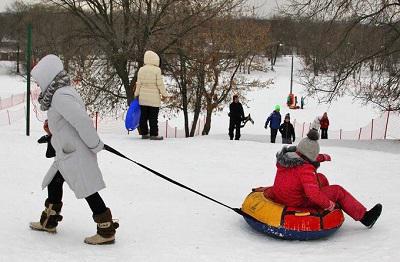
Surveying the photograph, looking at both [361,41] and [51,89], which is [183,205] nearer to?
[51,89]

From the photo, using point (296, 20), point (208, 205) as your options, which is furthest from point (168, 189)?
point (296, 20)

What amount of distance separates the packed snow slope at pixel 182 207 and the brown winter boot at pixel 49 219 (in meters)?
0.07

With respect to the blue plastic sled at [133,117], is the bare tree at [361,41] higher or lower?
higher

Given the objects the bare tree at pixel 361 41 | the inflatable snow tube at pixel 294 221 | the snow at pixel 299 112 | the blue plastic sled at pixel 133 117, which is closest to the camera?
the inflatable snow tube at pixel 294 221

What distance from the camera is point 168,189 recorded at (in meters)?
6.47

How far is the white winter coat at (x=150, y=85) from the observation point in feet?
32.1

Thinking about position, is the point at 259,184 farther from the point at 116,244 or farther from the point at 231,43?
the point at 231,43

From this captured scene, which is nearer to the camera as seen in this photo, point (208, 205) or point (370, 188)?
point (208, 205)

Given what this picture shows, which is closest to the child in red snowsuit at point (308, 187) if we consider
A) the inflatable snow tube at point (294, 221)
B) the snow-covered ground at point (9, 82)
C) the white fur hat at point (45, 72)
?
the inflatable snow tube at point (294, 221)

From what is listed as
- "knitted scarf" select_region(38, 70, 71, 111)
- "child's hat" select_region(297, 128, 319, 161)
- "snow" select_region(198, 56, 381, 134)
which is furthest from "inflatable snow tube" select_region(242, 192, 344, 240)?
"snow" select_region(198, 56, 381, 134)

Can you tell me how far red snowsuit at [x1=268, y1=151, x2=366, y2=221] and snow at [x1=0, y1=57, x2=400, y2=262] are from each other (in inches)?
10.8

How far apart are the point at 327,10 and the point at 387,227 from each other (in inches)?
430

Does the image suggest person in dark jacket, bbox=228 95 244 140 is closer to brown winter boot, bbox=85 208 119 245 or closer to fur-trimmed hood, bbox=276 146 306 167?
fur-trimmed hood, bbox=276 146 306 167

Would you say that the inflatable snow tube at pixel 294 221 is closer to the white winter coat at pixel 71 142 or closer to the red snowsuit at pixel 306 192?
the red snowsuit at pixel 306 192
